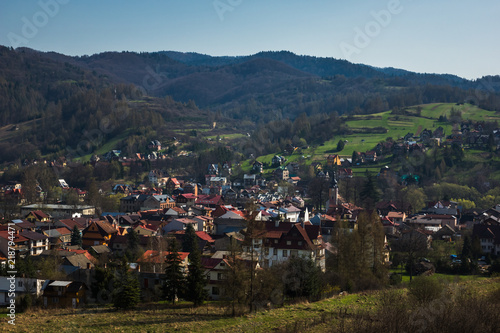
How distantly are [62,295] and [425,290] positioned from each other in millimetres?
19002

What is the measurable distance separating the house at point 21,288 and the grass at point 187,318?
4.64ft

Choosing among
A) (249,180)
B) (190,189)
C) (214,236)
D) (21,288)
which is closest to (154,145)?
(249,180)

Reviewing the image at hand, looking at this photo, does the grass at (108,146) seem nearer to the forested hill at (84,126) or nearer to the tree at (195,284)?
the forested hill at (84,126)

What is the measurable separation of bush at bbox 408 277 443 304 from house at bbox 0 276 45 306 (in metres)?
19.7

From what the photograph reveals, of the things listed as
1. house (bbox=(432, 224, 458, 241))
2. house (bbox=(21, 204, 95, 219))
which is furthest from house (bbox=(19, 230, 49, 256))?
house (bbox=(432, 224, 458, 241))

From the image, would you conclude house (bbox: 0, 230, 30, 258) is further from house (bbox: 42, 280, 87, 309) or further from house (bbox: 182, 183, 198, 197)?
house (bbox: 182, 183, 198, 197)

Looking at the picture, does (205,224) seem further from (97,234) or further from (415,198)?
(415,198)

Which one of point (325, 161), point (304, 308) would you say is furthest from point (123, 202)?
point (304, 308)

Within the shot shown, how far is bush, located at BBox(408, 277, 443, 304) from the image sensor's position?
84.4 ft

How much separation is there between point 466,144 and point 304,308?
274 ft

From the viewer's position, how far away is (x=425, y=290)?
1026 inches

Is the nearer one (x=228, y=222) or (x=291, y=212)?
(x=228, y=222)

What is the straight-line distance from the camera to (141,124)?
13950 centimetres

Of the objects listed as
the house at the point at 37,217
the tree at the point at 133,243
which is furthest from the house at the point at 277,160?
the tree at the point at 133,243
